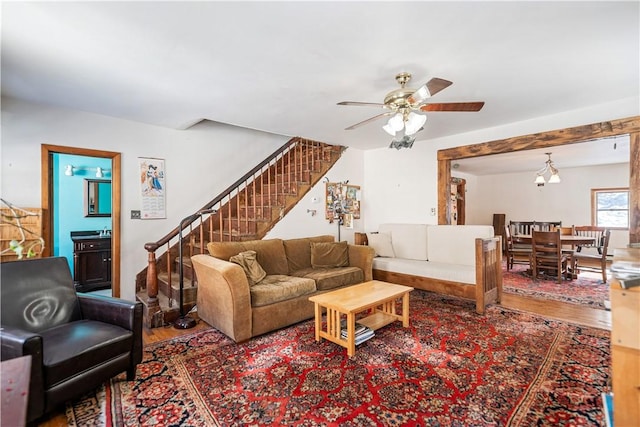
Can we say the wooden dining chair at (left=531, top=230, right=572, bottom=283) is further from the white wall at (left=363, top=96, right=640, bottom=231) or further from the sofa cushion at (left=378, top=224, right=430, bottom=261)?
the sofa cushion at (left=378, top=224, right=430, bottom=261)

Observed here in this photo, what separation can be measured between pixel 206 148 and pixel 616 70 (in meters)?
4.66

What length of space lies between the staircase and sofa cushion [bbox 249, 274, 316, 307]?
90 cm

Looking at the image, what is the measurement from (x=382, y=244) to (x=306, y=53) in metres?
3.32

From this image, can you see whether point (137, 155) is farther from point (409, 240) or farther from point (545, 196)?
point (545, 196)

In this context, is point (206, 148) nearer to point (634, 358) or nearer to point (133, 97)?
point (133, 97)

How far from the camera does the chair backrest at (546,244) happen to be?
4645mm

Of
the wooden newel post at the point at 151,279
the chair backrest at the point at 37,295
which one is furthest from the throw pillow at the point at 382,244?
the chair backrest at the point at 37,295

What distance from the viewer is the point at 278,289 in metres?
2.94

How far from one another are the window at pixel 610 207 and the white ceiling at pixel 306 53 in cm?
526

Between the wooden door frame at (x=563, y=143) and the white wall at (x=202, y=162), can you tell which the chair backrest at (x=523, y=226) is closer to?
the wooden door frame at (x=563, y=143)

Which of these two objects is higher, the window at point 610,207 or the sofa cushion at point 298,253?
the window at point 610,207

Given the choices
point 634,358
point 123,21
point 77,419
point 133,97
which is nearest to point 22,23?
point 123,21

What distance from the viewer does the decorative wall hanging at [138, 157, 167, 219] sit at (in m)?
3.76

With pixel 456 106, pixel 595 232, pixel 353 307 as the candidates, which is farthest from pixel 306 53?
pixel 595 232
